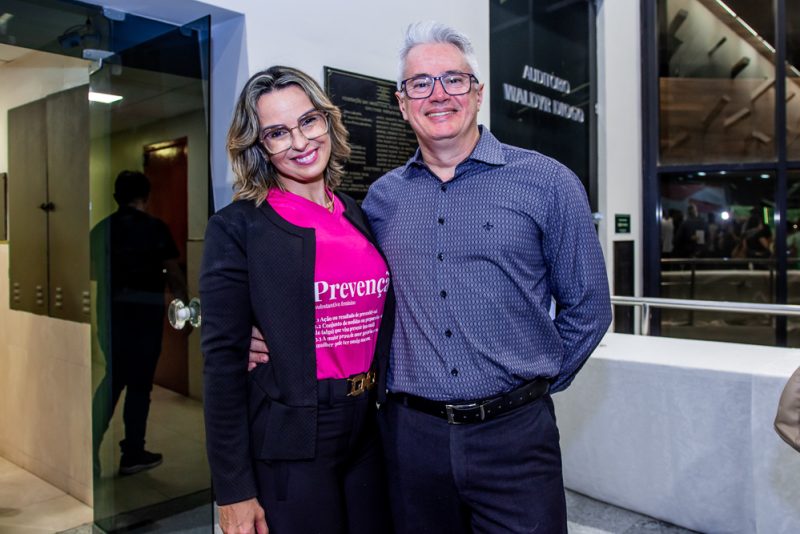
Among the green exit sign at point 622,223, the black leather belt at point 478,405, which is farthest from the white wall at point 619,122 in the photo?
the black leather belt at point 478,405

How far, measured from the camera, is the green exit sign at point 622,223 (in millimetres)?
5353

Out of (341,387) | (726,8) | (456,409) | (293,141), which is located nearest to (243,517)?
(341,387)

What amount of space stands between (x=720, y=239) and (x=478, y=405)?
5.22 meters

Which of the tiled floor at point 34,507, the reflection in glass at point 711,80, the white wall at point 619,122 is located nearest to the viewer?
the tiled floor at point 34,507

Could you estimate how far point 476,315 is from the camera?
1.53m

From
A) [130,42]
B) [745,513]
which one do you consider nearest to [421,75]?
[130,42]

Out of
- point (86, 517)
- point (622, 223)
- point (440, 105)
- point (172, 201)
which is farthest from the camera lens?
point (622, 223)

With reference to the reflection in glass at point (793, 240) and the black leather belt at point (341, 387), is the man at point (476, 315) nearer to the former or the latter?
the black leather belt at point (341, 387)

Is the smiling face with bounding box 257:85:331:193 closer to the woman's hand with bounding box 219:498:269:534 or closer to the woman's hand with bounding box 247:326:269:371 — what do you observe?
the woman's hand with bounding box 247:326:269:371

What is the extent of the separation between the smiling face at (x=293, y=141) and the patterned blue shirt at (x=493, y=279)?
268mm

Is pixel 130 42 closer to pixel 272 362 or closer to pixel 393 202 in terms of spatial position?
pixel 393 202

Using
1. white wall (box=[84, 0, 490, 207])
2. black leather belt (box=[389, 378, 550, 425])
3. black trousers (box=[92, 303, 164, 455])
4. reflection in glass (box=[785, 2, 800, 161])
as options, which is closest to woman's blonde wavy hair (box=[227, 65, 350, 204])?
black leather belt (box=[389, 378, 550, 425])

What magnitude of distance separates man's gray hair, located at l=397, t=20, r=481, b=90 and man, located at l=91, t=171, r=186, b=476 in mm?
1289

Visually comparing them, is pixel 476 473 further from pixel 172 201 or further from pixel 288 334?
pixel 172 201
